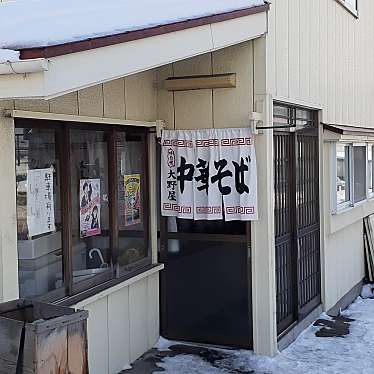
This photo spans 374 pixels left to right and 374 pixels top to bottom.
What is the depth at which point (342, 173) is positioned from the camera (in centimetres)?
1006

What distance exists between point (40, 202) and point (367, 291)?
24.1ft

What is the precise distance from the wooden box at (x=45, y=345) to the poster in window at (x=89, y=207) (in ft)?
6.20

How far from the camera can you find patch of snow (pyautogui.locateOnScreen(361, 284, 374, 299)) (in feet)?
35.3

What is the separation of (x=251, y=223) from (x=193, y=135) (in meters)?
1.11

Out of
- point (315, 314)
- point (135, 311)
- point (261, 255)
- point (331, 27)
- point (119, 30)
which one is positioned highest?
point (331, 27)

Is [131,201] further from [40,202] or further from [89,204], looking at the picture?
[40,202]

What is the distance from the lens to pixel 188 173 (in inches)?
267

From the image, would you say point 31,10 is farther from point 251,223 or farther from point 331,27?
point 331,27

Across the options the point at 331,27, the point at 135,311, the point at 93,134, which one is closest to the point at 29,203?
the point at 93,134

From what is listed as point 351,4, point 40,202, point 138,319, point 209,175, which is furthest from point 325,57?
point 40,202

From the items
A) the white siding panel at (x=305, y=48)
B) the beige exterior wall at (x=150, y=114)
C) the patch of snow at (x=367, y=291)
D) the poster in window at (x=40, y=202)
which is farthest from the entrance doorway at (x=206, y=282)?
the patch of snow at (x=367, y=291)

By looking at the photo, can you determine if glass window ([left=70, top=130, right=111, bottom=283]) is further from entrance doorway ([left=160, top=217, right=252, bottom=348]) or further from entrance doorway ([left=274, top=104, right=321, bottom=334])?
entrance doorway ([left=274, top=104, right=321, bottom=334])

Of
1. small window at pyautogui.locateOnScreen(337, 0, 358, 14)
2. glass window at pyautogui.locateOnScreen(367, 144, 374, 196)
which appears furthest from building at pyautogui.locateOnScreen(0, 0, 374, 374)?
glass window at pyautogui.locateOnScreen(367, 144, 374, 196)

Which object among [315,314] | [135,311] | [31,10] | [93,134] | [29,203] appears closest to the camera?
[31,10]
